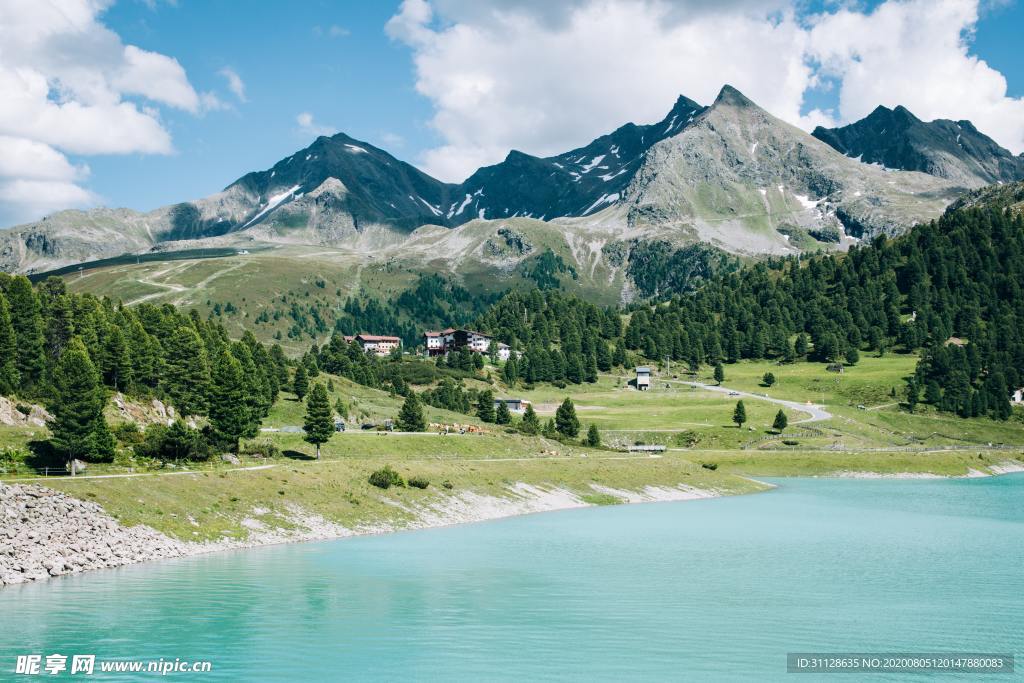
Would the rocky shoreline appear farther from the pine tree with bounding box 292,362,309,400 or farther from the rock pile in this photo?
the pine tree with bounding box 292,362,309,400

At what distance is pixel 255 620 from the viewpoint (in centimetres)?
4222

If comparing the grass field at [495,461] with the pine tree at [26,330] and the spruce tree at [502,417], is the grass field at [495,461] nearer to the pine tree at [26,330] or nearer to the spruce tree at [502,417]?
the spruce tree at [502,417]

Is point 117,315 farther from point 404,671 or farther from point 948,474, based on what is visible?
point 948,474

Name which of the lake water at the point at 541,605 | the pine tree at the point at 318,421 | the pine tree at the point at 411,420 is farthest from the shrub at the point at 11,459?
the pine tree at the point at 411,420

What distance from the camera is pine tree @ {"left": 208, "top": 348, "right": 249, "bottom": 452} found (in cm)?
9488

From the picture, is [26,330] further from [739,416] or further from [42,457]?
[739,416]

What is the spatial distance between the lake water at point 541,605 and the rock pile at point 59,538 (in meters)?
2.32

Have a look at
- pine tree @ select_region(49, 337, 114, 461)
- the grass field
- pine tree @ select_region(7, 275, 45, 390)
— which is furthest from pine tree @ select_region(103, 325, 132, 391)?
pine tree @ select_region(49, 337, 114, 461)

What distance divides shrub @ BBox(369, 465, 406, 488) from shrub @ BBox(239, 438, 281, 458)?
17.5 metres

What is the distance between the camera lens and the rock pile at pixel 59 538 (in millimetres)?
52938

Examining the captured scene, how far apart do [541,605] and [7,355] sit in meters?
80.4

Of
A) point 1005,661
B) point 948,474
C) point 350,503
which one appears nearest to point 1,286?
point 350,503

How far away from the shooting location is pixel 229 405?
316 feet

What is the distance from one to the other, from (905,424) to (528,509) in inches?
5044
